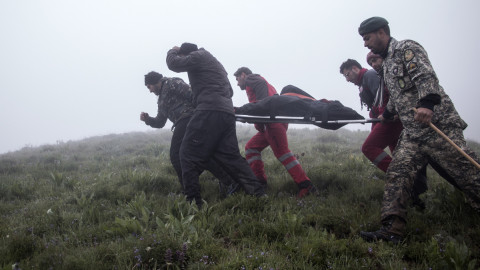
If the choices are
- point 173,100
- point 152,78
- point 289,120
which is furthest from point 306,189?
point 152,78

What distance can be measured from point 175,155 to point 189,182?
1.14 metres

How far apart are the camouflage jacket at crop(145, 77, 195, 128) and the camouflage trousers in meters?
3.68

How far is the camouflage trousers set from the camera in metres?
3.21

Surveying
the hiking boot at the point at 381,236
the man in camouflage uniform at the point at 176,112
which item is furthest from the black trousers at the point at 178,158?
the hiking boot at the point at 381,236

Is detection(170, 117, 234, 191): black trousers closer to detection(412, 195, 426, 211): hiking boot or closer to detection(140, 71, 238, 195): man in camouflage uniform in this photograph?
detection(140, 71, 238, 195): man in camouflage uniform

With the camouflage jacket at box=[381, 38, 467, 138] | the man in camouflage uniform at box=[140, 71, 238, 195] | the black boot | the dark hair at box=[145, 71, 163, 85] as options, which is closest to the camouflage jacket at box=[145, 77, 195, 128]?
the man in camouflage uniform at box=[140, 71, 238, 195]

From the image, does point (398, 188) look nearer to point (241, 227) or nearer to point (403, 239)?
point (403, 239)

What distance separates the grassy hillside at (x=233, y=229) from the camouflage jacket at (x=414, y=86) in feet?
3.19

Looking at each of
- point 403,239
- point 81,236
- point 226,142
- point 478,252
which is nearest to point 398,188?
point 403,239

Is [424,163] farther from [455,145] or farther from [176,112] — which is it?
[176,112]

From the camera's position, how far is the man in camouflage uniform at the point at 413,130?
10.6ft

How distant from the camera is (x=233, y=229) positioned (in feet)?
12.0

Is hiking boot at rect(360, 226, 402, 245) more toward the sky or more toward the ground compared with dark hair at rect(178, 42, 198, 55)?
more toward the ground

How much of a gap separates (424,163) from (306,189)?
6.29 feet
